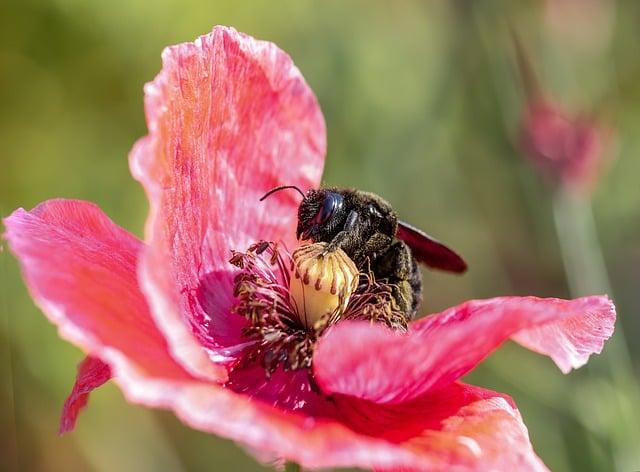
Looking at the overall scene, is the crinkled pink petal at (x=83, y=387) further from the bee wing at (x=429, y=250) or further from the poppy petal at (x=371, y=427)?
the bee wing at (x=429, y=250)

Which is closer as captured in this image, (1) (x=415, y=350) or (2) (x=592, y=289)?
(1) (x=415, y=350)

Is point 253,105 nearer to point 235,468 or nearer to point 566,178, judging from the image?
point 566,178

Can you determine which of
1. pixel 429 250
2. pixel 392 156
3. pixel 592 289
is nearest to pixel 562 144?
pixel 592 289

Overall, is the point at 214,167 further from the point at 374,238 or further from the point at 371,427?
the point at 371,427

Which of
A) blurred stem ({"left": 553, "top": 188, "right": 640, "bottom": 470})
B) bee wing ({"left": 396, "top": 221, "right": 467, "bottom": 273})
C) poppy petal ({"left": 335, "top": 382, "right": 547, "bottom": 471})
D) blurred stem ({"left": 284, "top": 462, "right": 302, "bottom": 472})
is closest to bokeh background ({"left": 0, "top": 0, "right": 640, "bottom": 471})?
blurred stem ({"left": 553, "top": 188, "right": 640, "bottom": 470})

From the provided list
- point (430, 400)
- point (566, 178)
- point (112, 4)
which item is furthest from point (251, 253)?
point (112, 4)

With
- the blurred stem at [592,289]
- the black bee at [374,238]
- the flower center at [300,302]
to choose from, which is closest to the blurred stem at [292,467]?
the flower center at [300,302]

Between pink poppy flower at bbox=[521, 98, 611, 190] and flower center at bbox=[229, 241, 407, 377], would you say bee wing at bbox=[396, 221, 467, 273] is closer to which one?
flower center at bbox=[229, 241, 407, 377]
